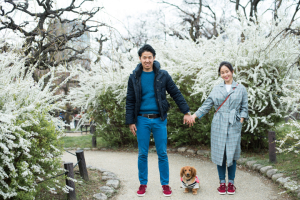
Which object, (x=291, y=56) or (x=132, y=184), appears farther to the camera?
(x=291, y=56)

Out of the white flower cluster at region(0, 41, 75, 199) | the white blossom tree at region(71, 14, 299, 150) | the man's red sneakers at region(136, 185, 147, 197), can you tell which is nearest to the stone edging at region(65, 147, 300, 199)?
the white blossom tree at region(71, 14, 299, 150)

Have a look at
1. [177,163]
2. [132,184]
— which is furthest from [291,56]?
[132,184]

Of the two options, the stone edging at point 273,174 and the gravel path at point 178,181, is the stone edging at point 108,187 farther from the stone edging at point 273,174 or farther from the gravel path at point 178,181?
the stone edging at point 273,174

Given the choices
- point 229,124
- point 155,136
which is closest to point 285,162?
point 229,124

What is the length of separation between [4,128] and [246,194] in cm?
298

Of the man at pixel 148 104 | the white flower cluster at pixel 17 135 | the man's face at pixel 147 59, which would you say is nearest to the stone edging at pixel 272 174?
the man at pixel 148 104

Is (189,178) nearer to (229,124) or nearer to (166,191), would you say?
(166,191)

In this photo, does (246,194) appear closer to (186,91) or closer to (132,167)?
(132,167)

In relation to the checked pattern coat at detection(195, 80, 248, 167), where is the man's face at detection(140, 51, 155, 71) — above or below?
above

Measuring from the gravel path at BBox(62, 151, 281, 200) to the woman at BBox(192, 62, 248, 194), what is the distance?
26 centimetres

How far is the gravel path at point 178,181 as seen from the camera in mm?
3289

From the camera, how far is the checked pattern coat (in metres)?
3.13

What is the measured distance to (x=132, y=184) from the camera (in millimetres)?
3836

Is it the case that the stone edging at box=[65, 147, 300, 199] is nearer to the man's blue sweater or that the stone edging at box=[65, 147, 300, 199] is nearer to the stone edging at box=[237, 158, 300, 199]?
the stone edging at box=[237, 158, 300, 199]
